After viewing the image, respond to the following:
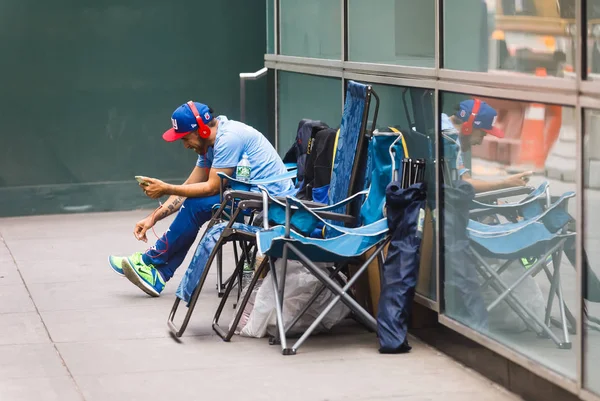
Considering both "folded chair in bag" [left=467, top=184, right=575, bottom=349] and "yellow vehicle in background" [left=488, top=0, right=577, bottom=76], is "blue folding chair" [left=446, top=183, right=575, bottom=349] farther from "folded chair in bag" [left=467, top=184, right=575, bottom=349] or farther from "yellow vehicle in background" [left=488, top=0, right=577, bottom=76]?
"yellow vehicle in background" [left=488, top=0, right=577, bottom=76]

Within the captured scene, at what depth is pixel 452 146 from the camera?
537cm

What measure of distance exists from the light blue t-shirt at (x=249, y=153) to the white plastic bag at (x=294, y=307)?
85cm

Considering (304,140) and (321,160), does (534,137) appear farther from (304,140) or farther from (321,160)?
(304,140)

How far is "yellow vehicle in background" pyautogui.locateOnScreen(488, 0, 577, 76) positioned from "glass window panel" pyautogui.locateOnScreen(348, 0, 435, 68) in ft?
2.72

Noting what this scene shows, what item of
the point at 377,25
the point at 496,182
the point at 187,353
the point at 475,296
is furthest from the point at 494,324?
the point at 377,25

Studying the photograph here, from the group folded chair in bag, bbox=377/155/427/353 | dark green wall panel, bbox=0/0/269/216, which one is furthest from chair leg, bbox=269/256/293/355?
dark green wall panel, bbox=0/0/269/216

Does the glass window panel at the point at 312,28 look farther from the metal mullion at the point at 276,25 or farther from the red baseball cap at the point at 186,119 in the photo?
the red baseball cap at the point at 186,119

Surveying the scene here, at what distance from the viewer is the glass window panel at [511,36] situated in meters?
4.27

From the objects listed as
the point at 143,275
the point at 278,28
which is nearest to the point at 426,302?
the point at 143,275

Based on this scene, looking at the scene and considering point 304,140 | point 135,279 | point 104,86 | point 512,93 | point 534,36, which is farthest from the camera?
point 104,86

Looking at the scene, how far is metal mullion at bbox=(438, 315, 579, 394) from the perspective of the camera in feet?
14.0

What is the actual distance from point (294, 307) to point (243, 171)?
1046 mm

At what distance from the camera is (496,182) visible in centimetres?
489

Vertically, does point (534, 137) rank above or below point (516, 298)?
above
